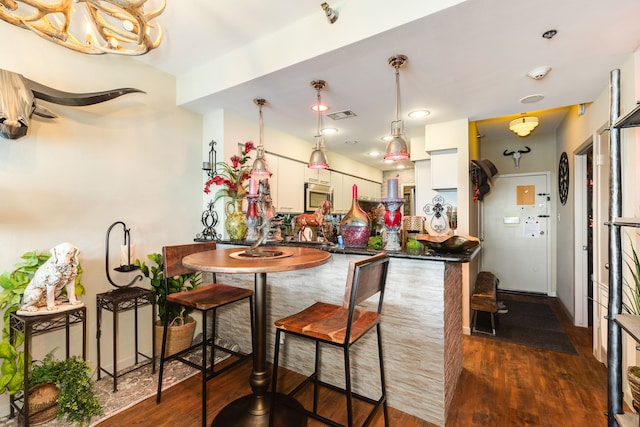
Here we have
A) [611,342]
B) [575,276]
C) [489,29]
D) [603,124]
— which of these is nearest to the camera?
[611,342]

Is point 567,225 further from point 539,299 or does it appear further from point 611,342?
point 611,342

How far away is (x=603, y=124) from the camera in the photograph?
247 centimetres

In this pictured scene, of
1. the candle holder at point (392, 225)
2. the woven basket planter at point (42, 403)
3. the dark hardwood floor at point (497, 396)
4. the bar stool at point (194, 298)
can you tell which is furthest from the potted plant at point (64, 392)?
the candle holder at point (392, 225)

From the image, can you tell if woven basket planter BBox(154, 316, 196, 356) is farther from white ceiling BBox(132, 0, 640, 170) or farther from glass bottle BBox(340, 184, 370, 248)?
white ceiling BBox(132, 0, 640, 170)

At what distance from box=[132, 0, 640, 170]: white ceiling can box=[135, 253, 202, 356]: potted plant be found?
1568 millimetres

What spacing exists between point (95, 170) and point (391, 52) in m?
2.37

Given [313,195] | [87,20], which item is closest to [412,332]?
[87,20]

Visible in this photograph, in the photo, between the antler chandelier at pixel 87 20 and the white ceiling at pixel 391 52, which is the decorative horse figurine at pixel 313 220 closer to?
the white ceiling at pixel 391 52

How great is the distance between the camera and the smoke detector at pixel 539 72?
2.16 metres

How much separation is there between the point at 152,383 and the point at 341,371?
1.42 metres

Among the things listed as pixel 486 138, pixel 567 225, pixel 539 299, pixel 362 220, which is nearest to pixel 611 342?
pixel 362 220

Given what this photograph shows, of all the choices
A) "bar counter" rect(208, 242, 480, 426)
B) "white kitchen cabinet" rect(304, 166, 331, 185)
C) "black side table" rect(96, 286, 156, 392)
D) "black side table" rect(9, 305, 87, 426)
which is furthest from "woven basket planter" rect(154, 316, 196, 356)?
"white kitchen cabinet" rect(304, 166, 331, 185)

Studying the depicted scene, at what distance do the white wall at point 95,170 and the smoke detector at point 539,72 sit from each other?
3025mm

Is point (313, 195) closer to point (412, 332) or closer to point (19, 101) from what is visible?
point (412, 332)
